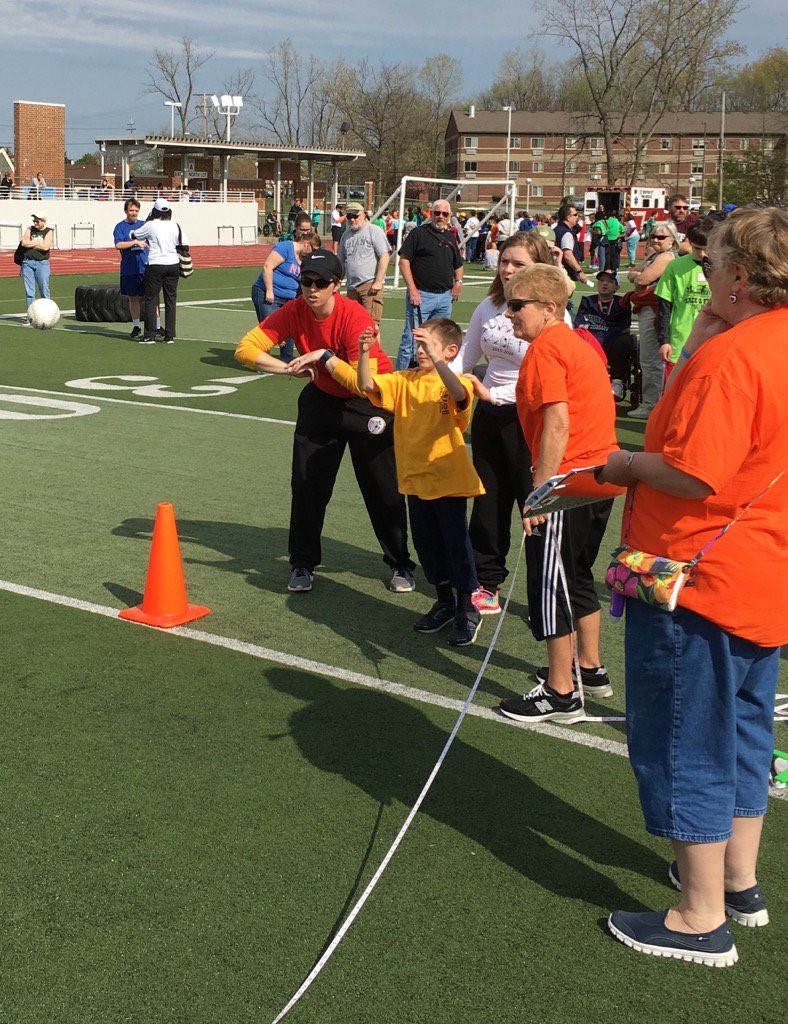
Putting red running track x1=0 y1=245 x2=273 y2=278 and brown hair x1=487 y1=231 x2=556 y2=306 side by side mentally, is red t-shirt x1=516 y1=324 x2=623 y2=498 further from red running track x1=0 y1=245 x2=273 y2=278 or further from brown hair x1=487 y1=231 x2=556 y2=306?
red running track x1=0 y1=245 x2=273 y2=278

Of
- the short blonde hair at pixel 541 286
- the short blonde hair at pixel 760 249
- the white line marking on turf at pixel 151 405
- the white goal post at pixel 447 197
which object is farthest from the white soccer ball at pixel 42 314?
the short blonde hair at pixel 760 249

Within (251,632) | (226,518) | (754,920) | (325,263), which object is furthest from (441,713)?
(226,518)

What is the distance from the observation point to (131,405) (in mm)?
11953

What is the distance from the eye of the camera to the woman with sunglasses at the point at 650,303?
11.5 m

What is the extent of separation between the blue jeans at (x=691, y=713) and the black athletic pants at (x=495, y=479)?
272 centimetres

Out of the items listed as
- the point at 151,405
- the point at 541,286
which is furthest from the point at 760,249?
the point at 151,405

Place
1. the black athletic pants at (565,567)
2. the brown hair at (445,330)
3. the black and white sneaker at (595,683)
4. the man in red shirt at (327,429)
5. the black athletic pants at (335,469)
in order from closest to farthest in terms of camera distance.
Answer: the black athletic pants at (565,567), the black and white sneaker at (595,683), the brown hair at (445,330), the man in red shirt at (327,429), the black athletic pants at (335,469)

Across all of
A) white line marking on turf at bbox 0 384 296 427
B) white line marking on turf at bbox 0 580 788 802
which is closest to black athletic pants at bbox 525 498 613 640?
white line marking on turf at bbox 0 580 788 802

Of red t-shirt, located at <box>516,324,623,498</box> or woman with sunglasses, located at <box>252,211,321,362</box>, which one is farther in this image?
woman with sunglasses, located at <box>252,211,321,362</box>

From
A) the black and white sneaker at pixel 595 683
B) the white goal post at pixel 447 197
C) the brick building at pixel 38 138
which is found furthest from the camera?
the brick building at pixel 38 138

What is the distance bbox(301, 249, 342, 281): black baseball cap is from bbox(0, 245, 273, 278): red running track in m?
27.5

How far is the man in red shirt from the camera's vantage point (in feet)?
20.1

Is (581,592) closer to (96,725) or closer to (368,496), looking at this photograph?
(368,496)

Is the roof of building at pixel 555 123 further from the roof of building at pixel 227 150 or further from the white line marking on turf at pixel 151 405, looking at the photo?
the white line marking on turf at pixel 151 405
